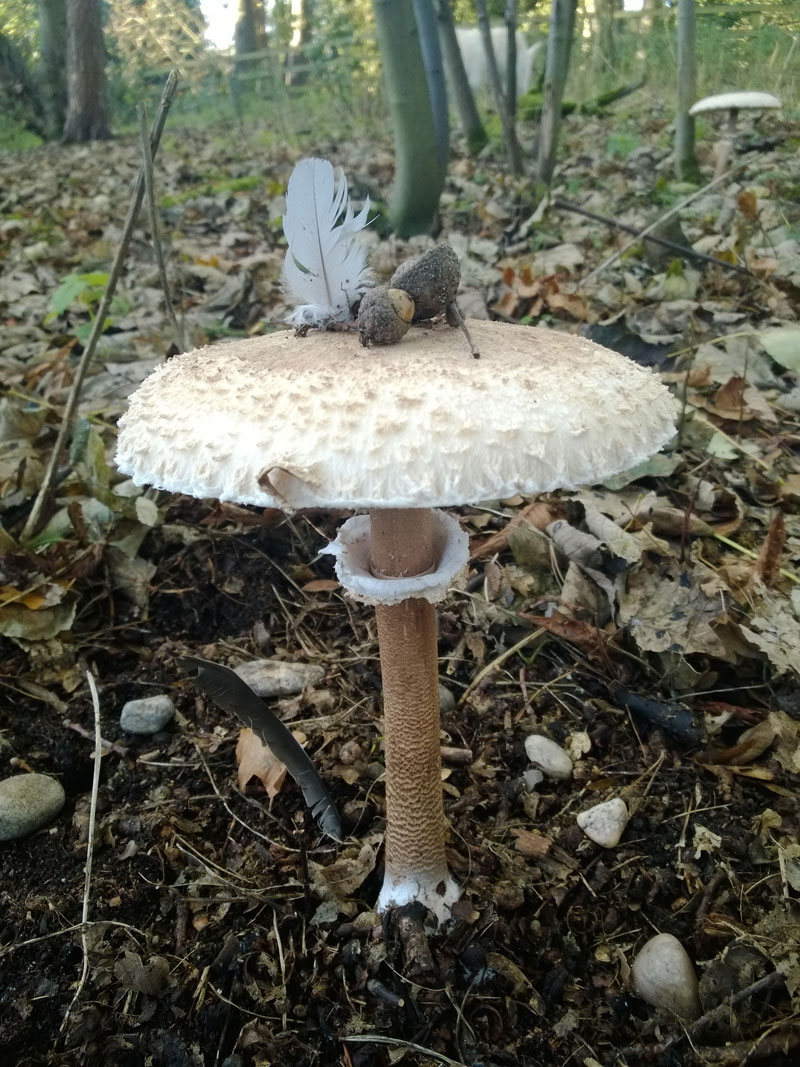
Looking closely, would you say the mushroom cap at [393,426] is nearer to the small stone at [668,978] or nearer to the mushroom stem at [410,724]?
the mushroom stem at [410,724]

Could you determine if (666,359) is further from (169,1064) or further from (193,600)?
(169,1064)

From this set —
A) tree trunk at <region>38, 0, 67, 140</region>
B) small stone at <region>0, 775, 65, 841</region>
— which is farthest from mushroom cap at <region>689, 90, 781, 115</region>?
tree trunk at <region>38, 0, 67, 140</region>

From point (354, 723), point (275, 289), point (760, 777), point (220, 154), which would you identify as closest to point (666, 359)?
point (760, 777)

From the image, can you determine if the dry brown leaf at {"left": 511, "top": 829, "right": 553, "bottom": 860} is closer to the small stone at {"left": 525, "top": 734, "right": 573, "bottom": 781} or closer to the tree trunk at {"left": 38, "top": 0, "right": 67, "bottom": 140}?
the small stone at {"left": 525, "top": 734, "right": 573, "bottom": 781}

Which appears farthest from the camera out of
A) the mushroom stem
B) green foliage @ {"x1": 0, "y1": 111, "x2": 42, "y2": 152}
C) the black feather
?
green foliage @ {"x1": 0, "y1": 111, "x2": 42, "y2": 152}

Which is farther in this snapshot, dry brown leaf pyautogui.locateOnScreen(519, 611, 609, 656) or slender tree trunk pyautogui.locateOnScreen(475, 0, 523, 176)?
slender tree trunk pyautogui.locateOnScreen(475, 0, 523, 176)

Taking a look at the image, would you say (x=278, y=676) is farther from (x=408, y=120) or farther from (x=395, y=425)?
(x=408, y=120)
